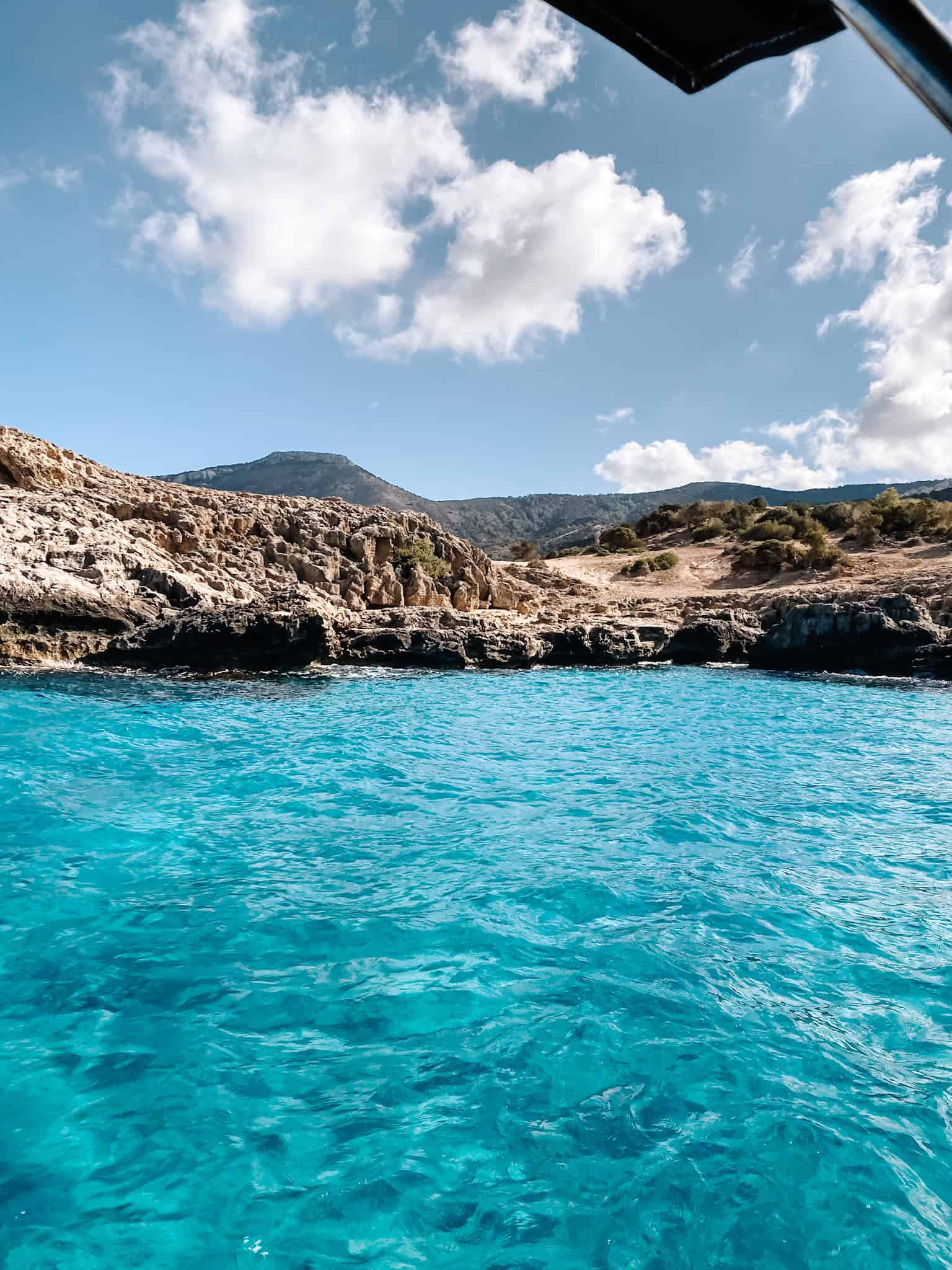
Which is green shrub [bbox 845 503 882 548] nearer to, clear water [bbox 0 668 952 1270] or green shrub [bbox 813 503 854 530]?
green shrub [bbox 813 503 854 530]

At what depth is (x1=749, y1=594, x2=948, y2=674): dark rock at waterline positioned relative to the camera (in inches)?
768

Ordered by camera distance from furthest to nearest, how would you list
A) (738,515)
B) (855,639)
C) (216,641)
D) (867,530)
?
(738,515)
(867,530)
(855,639)
(216,641)

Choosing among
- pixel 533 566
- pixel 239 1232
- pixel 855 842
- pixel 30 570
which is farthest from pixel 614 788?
pixel 533 566

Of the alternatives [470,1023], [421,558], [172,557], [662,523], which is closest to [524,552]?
[662,523]

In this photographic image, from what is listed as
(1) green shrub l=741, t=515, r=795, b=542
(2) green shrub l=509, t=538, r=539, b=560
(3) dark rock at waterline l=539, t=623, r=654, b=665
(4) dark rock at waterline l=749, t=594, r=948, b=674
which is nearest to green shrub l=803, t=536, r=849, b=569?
(1) green shrub l=741, t=515, r=795, b=542

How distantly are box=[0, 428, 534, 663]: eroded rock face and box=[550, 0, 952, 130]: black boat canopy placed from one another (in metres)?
17.1

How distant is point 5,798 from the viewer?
8023mm

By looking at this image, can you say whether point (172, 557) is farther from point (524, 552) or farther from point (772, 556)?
point (524, 552)

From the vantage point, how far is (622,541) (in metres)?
47.3

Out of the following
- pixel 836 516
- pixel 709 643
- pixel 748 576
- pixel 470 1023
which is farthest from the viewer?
pixel 836 516

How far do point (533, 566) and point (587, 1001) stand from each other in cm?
3102

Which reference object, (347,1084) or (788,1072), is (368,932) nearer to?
(347,1084)

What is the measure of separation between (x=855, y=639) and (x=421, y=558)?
14.5m

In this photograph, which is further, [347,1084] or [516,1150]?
[347,1084]
